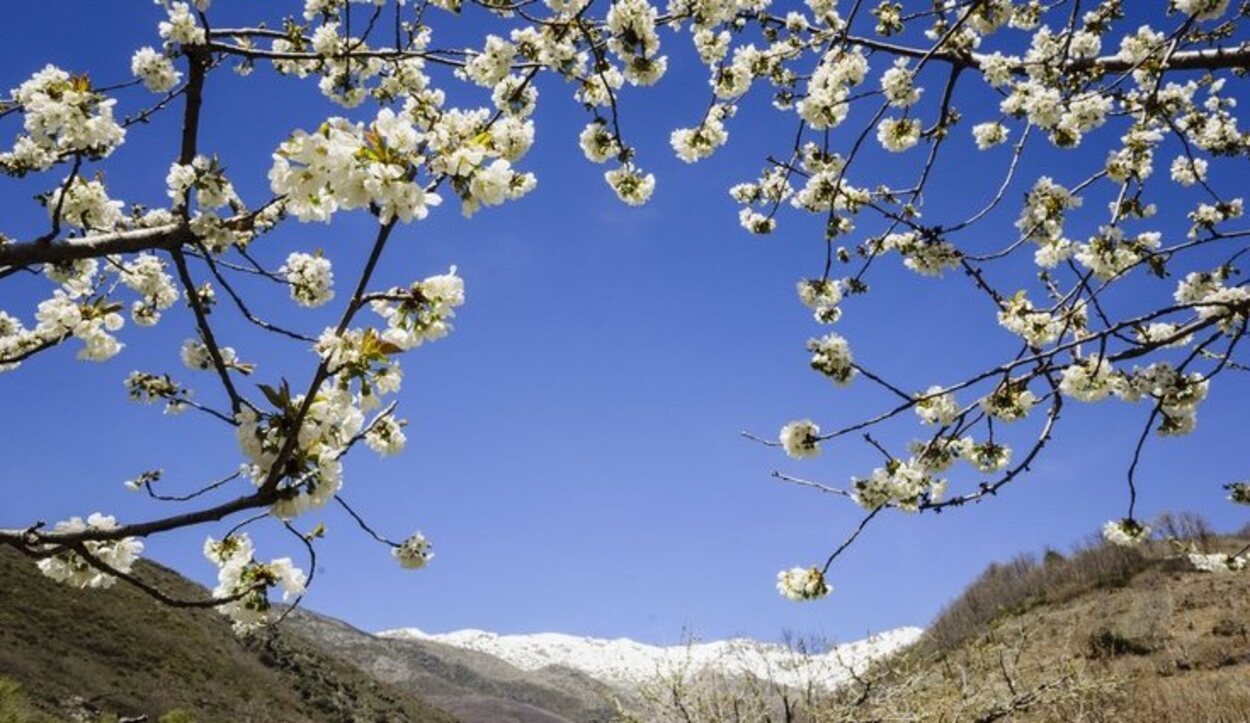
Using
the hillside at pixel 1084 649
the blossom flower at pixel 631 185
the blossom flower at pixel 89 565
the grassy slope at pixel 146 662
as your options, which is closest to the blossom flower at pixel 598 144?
the blossom flower at pixel 631 185

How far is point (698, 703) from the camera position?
11.9 m

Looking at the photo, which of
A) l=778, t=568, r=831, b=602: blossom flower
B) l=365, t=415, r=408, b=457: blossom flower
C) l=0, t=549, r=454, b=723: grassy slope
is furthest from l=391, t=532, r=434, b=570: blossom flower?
l=0, t=549, r=454, b=723: grassy slope

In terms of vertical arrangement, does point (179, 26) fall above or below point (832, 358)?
above

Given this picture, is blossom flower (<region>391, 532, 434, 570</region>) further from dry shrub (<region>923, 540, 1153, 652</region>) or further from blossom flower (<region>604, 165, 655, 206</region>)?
dry shrub (<region>923, 540, 1153, 652</region>)

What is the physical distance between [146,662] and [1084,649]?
120 ft

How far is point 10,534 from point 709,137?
4.46 meters

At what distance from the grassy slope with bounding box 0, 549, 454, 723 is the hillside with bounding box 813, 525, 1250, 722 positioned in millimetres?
24895

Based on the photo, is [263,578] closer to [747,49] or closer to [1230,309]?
[1230,309]

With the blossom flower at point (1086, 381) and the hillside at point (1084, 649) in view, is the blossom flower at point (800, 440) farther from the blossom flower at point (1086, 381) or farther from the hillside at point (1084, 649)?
the hillside at point (1084, 649)

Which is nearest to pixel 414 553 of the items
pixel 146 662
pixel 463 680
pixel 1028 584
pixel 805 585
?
pixel 805 585

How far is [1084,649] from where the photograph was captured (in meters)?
22.4

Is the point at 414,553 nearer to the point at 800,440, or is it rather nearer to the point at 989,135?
the point at 800,440

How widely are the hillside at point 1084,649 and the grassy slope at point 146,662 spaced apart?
24.9 m

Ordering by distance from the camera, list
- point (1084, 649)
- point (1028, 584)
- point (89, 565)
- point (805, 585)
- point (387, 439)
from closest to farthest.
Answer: point (89, 565) → point (387, 439) → point (805, 585) → point (1084, 649) → point (1028, 584)
